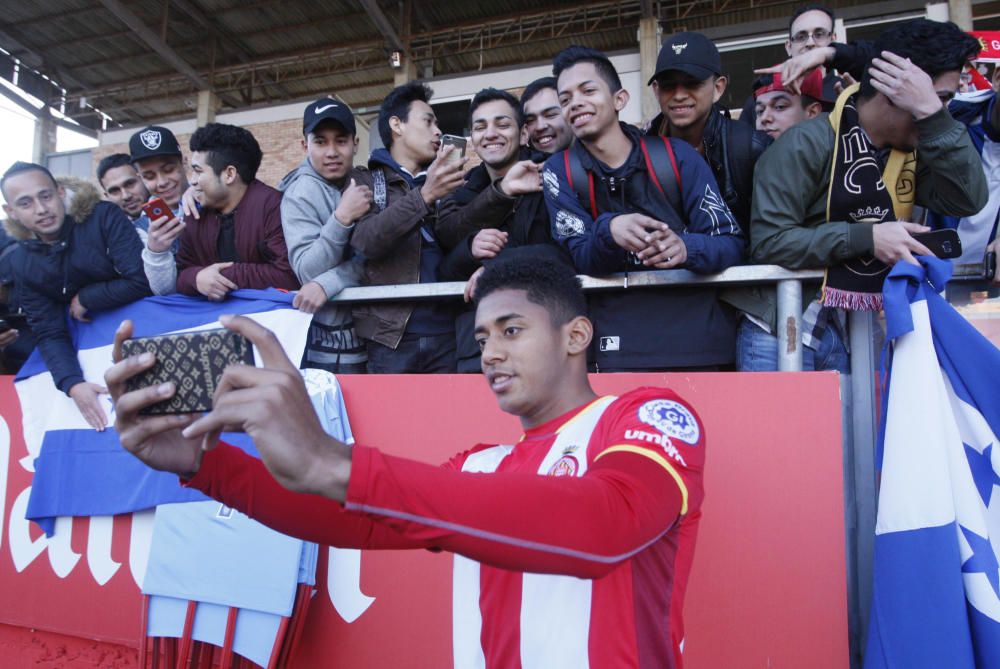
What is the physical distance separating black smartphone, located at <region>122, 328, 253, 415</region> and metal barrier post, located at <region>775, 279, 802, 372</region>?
76.2 inches

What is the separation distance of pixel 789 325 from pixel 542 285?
3.38ft

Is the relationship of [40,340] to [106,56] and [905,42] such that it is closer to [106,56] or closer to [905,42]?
[905,42]

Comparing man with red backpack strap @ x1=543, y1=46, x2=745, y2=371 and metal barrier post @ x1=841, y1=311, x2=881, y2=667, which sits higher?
man with red backpack strap @ x1=543, y1=46, x2=745, y2=371

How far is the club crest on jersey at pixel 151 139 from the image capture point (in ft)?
14.8

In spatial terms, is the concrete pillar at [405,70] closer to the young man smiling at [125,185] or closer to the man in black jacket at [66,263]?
the young man smiling at [125,185]

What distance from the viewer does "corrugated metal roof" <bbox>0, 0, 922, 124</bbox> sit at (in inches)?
628

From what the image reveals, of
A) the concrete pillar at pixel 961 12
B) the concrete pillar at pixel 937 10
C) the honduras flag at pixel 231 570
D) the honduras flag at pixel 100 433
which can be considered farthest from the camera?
the concrete pillar at pixel 937 10

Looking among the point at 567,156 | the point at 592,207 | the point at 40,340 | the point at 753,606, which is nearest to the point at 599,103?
the point at 567,156

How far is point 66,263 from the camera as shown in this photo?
3.89 meters

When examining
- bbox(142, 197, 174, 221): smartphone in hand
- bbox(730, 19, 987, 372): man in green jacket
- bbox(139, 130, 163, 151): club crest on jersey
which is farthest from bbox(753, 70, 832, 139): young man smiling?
bbox(139, 130, 163, 151): club crest on jersey

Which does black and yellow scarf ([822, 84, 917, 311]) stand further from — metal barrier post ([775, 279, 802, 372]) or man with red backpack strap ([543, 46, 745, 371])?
man with red backpack strap ([543, 46, 745, 371])

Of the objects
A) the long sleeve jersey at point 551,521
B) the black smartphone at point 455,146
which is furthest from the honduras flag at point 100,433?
the long sleeve jersey at point 551,521

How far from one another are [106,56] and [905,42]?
2091 centimetres

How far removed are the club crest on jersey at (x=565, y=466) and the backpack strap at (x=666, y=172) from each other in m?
1.54
